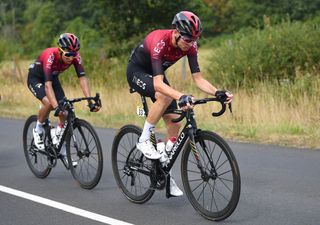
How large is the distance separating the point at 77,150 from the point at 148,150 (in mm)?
1463

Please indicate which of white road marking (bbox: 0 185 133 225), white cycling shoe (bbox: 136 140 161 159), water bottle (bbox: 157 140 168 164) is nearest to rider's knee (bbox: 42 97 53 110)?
white road marking (bbox: 0 185 133 225)

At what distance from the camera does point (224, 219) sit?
5285 millimetres

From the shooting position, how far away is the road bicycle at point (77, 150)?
681 cm

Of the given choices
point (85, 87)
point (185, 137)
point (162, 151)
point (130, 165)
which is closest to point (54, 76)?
point (85, 87)

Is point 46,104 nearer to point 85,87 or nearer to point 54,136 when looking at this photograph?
point 54,136

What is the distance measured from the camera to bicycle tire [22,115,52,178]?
7.86 m

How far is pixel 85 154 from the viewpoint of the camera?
22.9ft

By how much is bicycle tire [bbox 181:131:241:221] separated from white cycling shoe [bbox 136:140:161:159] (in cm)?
39

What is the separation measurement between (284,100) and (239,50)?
3705mm

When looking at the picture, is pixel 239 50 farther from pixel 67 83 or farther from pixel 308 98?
pixel 67 83

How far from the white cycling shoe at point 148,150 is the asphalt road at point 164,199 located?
582mm

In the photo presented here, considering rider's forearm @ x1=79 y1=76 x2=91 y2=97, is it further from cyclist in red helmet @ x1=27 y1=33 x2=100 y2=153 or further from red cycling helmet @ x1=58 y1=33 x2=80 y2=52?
red cycling helmet @ x1=58 y1=33 x2=80 y2=52

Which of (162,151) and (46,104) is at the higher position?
(46,104)

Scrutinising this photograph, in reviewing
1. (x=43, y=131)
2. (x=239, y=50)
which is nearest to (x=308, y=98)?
(x=239, y=50)
